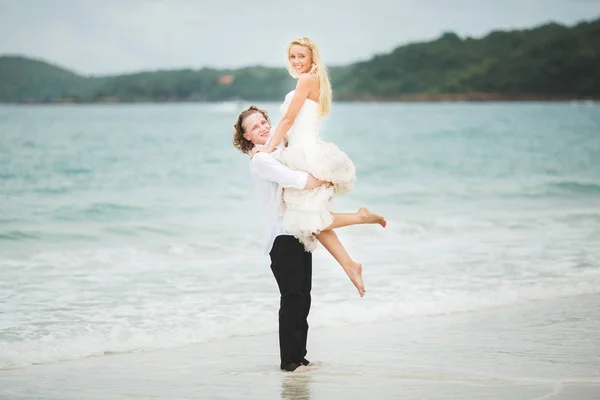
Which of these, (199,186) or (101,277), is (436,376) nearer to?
(101,277)

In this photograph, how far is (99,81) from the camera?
109375 millimetres

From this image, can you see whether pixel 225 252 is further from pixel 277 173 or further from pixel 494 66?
pixel 494 66

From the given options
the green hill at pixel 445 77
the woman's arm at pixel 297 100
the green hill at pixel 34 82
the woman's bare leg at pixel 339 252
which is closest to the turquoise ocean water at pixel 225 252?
the woman's bare leg at pixel 339 252

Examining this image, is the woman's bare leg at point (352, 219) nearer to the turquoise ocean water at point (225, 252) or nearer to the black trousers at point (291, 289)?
the black trousers at point (291, 289)

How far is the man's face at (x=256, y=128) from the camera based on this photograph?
18.0 ft

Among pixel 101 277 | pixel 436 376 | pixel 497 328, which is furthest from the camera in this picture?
pixel 101 277

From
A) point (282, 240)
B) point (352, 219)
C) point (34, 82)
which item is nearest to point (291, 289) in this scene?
point (282, 240)

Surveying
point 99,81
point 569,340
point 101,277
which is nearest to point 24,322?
point 101,277

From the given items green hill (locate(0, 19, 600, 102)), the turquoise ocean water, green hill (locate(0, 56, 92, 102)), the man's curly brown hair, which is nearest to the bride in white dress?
the man's curly brown hair

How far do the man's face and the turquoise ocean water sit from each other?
1.88 metres

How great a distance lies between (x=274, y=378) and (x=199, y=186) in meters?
17.7

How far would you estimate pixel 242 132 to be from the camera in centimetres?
554

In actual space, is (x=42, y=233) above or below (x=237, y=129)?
below

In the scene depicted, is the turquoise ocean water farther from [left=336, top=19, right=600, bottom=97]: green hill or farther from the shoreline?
[left=336, top=19, right=600, bottom=97]: green hill
